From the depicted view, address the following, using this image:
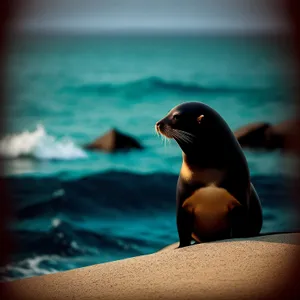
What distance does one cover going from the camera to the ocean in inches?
118

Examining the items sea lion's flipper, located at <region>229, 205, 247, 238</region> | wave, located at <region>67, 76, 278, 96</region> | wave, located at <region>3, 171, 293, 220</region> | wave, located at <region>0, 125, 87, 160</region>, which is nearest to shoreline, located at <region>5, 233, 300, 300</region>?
sea lion's flipper, located at <region>229, 205, 247, 238</region>

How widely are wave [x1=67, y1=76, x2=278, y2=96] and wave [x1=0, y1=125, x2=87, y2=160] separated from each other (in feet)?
0.91

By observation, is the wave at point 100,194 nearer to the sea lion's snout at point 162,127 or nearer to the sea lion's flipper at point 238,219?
the sea lion's flipper at point 238,219

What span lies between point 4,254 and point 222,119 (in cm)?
107

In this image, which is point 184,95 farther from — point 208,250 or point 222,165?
point 208,250

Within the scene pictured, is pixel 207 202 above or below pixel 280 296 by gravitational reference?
above

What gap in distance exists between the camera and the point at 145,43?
3.04 meters

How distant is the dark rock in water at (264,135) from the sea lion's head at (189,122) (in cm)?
22

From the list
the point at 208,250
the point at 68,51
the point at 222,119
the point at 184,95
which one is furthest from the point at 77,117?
the point at 208,250

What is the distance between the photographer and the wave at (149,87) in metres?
Result: 3.14

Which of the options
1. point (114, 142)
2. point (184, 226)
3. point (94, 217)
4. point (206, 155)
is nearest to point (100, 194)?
point (94, 217)

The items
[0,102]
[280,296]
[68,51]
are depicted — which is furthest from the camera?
[68,51]

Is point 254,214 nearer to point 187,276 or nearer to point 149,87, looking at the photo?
point 187,276

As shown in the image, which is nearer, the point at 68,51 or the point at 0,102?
the point at 0,102
